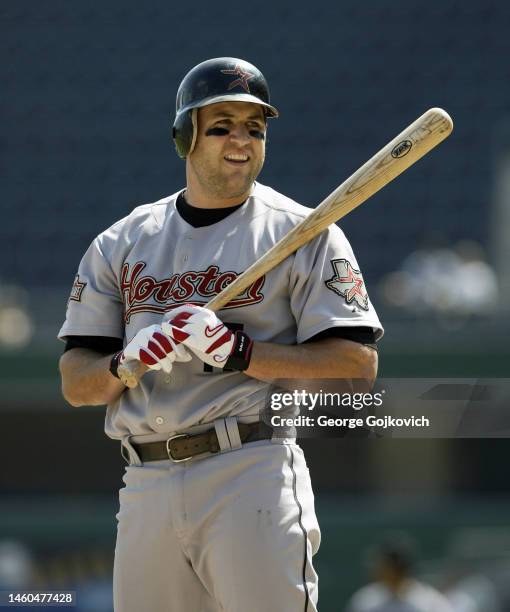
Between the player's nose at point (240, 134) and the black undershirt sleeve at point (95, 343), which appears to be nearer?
the player's nose at point (240, 134)

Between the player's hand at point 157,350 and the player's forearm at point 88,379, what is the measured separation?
157mm

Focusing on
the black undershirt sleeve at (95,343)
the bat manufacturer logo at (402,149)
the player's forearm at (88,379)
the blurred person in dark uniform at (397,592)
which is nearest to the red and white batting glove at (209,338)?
the player's forearm at (88,379)

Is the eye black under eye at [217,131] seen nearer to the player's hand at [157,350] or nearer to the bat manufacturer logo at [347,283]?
the bat manufacturer logo at [347,283]

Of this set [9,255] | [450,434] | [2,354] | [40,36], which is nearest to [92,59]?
[40,36]

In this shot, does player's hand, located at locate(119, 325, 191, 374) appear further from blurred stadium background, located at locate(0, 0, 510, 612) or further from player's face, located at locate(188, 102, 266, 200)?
blurred stadium background, located at locate(0, 0, 510, 612)

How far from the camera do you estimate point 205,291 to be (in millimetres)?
2828

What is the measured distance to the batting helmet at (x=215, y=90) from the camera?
2836mm

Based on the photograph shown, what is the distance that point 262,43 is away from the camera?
516 inches

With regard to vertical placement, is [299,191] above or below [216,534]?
above

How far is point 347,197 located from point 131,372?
0.65 meters

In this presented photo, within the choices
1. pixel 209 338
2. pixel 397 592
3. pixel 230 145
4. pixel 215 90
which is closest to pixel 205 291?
pixel 209 338

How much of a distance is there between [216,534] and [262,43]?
11.0 m

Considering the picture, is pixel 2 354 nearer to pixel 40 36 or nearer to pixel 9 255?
pixel 9 255

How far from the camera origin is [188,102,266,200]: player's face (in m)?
2.86
